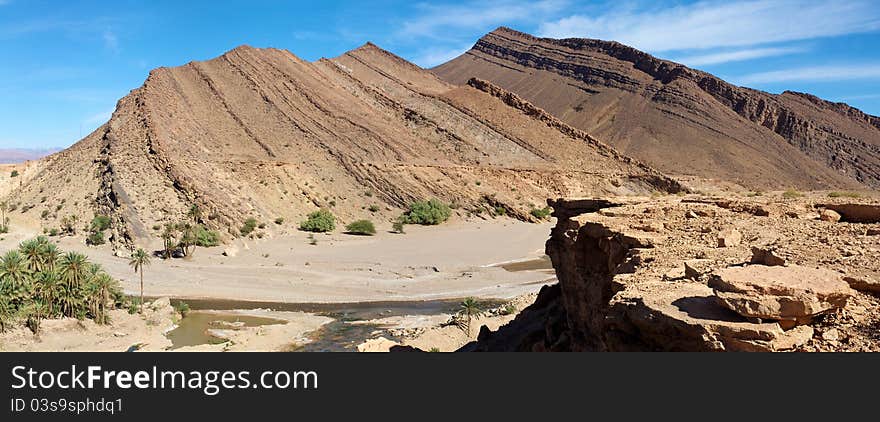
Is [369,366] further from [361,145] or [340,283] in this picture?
[361,145]

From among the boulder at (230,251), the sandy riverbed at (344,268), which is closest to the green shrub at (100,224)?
the sandy riverbed at (344,268)

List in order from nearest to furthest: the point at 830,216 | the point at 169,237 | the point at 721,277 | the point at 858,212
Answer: the point at 721,277 → the point at 858,212 → the point at 830,216 → the point at 169,237

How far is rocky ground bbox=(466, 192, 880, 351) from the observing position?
20.7 feet

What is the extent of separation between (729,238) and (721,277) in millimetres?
3663

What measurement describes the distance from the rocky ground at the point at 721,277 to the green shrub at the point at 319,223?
33841 millimetres

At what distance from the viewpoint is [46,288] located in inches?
974

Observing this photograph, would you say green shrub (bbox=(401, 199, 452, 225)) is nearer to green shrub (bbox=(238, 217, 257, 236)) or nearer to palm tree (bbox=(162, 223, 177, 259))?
green shrub (bbox=(238, 217, 257, 236))

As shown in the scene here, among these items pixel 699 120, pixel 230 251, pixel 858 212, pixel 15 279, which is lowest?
pixel 15 279

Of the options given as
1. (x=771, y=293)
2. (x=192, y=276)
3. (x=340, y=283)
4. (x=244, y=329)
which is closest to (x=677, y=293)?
(x=771, y=293)

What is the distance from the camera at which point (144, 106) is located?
57188 mm

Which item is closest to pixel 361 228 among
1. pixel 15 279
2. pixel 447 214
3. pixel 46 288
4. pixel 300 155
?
pixel 447 214

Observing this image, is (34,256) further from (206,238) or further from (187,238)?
(206,238)

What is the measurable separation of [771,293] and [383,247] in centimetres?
3928

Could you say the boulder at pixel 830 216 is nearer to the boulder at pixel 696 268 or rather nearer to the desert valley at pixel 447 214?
the desert valley at pixel 447 214
